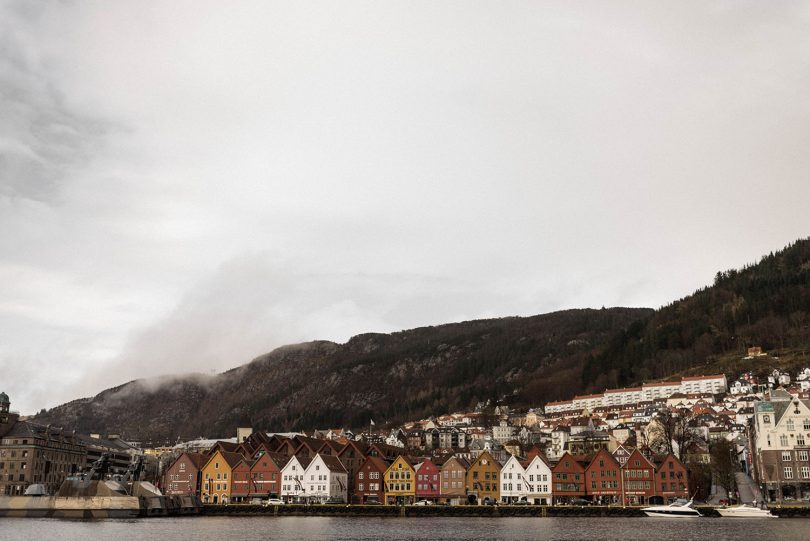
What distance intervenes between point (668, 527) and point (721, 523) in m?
10.9

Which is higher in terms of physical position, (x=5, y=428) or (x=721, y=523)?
(x=5, y=428)

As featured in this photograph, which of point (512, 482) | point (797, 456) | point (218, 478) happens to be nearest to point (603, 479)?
point (512, 482)

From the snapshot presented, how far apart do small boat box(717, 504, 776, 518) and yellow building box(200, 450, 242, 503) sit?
75384 millimetres

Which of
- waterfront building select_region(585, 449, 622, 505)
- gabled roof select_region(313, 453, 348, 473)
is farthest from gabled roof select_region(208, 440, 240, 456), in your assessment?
waterfront building select_region(585, 449, 622, 505)

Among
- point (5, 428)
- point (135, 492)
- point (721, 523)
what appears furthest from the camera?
point (5, 428)

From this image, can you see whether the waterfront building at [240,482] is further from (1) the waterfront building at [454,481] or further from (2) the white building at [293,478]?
(1) the waterfront building at [454,481]

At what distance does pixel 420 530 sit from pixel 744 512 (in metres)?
45.6

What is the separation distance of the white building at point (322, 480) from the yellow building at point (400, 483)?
7876 mm

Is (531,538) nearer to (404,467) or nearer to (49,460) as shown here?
(404,467)

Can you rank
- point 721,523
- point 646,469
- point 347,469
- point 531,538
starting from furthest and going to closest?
point 347,469 < point 646,469 < point 721,523 < point 531,538

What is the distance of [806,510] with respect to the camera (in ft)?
323

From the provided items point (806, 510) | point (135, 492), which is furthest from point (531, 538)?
point (135, 492)

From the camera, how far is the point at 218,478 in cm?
13250

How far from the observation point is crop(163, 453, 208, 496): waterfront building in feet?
438
